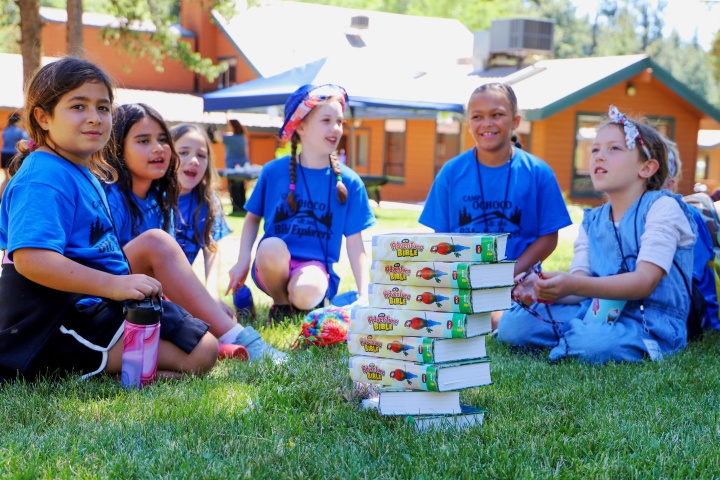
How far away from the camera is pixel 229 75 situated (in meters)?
29.1

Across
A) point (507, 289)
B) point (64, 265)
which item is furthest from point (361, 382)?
point (64, 265)

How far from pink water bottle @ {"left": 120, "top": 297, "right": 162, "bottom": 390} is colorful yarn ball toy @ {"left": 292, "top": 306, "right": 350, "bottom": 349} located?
1.01 metres

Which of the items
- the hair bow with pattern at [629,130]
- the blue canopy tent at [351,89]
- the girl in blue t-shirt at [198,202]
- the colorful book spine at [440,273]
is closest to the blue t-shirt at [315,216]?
the girl in blue t-shirt at [198,202]

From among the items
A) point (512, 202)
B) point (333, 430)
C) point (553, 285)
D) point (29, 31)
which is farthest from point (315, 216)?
point (29, 31)

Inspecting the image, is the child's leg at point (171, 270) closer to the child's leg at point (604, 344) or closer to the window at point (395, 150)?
the child's leg at point (604, 344)

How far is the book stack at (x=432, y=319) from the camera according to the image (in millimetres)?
2814

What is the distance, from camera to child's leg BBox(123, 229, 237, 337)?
369 cm

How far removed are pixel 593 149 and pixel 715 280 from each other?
1.17 m

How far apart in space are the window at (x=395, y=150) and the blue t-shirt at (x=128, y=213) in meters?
20.7

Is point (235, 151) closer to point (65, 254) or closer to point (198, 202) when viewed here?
point (198, 202)

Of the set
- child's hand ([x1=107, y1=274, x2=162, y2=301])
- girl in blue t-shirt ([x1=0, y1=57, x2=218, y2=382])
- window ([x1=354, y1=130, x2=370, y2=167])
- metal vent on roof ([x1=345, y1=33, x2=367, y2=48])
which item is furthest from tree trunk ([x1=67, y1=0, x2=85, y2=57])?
window ([x1=354, y1=130, x2=370, y2=167])

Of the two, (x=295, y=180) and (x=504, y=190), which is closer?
(x=504, y=190)

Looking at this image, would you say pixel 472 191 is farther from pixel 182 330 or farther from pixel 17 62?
pixel 17 62

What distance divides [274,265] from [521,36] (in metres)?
18.3
